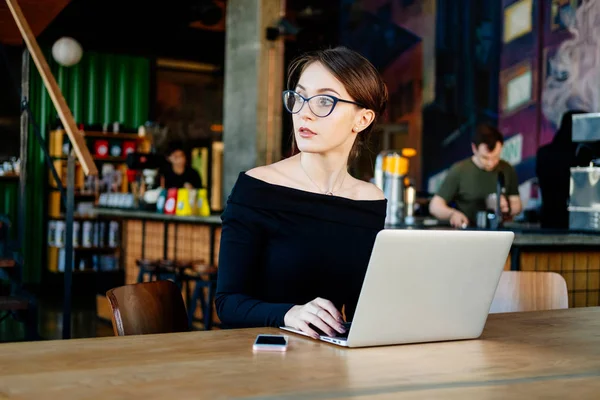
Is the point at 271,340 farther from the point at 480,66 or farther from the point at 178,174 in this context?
the point at 480,66

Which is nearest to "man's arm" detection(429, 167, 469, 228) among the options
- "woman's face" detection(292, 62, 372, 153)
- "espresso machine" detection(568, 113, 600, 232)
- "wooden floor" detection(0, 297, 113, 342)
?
"espresso machine" detection(568, 113, 600, 232)

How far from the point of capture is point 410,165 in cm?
973

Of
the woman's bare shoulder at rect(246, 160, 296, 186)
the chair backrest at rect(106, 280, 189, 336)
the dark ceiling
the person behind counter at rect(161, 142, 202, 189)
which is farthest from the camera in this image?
the dark ceiling

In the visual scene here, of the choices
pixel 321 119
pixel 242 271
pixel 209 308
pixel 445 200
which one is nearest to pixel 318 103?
pixel 321 119

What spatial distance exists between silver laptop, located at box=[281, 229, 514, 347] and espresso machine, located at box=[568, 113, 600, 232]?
3.48m

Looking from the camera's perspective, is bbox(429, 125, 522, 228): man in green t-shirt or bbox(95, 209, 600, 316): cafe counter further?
bbox(429, 125, 522, 228): man in green t-shirt

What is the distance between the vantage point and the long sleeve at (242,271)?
1.90 meters

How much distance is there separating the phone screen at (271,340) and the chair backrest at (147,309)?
16.9 inches

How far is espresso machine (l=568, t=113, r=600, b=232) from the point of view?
490cm

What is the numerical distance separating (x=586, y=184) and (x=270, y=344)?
386 centimetres

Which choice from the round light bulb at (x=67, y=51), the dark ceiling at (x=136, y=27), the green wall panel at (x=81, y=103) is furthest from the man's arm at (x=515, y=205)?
the green wall panel at (x=81, y=103)

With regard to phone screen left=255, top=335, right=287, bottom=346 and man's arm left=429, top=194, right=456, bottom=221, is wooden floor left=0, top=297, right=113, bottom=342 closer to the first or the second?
man's arm left=429, top=194, right=456, bottom=221

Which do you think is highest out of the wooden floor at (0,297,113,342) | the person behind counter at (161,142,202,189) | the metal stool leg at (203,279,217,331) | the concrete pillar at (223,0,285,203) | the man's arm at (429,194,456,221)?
the concrete pillar at (223,0,285,203)

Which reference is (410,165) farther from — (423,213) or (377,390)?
(377,390)
